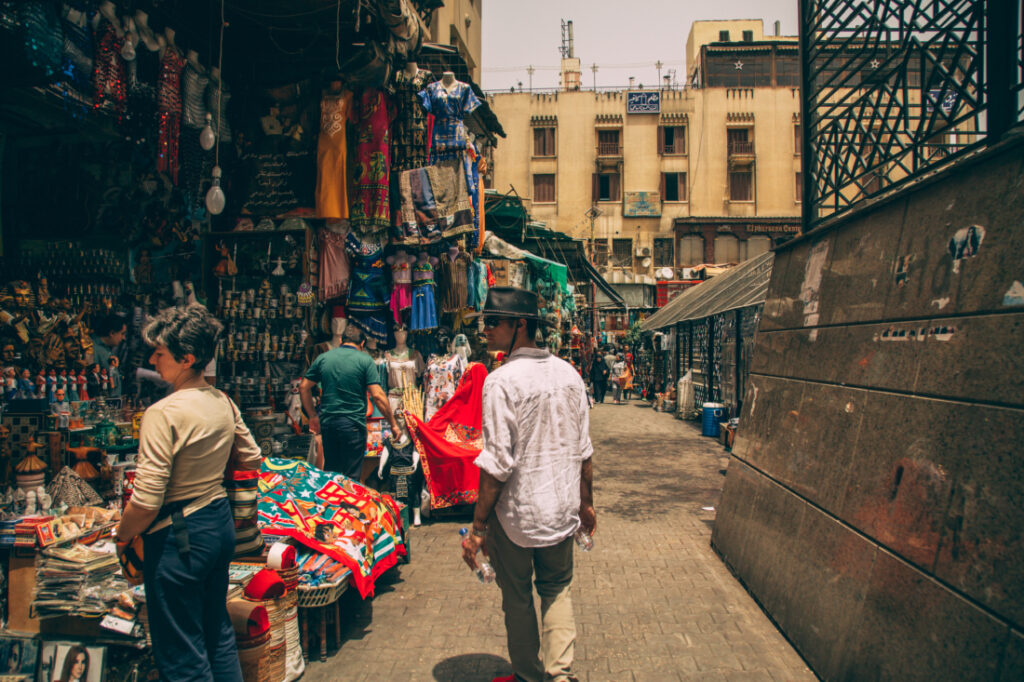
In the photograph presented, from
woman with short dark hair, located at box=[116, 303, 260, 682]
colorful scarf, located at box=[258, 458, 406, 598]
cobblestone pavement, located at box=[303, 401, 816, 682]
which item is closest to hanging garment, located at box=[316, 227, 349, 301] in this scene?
cobblestone pavement, located at box=[303, 401, 816, 682]

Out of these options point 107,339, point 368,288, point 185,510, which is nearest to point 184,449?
point 185,510

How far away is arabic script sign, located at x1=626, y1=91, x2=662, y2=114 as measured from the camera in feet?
133

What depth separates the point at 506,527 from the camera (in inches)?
124

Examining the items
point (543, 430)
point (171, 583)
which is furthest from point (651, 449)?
point (171, 583)

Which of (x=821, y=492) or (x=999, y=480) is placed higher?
(x=999, y=480)

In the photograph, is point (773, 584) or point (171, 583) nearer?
point (171, 583)

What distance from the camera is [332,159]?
23.8 feet

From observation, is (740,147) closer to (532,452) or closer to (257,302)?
(257,302)

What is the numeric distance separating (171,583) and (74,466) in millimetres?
2545

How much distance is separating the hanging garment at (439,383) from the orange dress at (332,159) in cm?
229

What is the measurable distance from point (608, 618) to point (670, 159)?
40192 mm

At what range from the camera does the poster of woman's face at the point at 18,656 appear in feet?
10.5

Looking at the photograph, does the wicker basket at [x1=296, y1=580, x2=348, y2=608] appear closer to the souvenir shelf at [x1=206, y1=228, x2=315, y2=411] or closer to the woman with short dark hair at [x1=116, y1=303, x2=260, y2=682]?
the woman with short dark hair at [x1=116, y1=303, x2=260, y2=682]

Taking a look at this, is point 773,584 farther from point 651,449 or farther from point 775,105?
point 775,105
